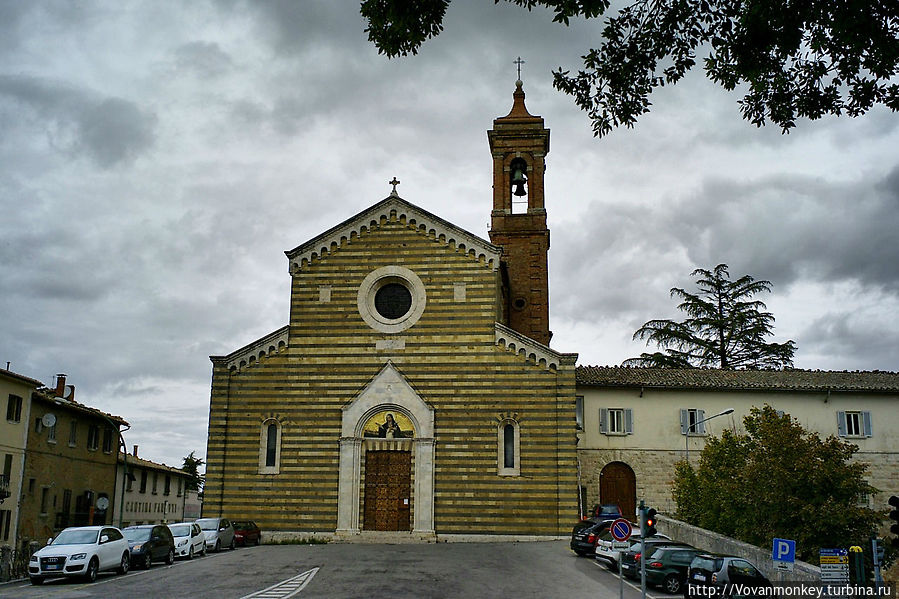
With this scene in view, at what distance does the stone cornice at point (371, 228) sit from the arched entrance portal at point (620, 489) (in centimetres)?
1296

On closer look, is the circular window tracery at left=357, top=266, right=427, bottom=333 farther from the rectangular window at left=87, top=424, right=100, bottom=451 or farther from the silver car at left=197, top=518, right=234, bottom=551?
the rectangular window at left=87, top=424, right=100, bottom=451

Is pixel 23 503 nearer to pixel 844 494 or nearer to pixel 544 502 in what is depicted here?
pixel 544 502

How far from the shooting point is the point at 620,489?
38.4m

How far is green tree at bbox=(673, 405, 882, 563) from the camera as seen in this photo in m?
23.2

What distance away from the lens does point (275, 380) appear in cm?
3438

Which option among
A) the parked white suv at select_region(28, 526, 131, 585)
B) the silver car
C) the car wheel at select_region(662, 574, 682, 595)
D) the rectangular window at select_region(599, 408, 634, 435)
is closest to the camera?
the car wheel at select_region(662, 574, 682, 595)

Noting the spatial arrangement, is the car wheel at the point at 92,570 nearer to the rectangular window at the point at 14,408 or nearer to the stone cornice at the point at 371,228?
the rectangular window at the point at 14,408

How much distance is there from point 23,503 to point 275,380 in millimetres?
11470

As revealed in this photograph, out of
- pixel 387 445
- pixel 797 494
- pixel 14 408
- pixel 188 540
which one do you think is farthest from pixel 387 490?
pixel 14 408

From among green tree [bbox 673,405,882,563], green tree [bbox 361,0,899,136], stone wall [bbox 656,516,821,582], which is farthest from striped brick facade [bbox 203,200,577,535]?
green tree [bbox 361,0,899,136]

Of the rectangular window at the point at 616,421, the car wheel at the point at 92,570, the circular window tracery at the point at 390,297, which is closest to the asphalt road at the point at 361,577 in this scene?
the car wheel at the point at 92,570

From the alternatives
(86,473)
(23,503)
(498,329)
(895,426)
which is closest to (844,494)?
(498,329)

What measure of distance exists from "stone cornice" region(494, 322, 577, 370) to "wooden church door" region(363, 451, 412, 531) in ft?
19.1

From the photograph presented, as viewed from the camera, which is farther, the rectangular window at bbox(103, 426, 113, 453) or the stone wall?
the rectangular window at bbox(103, 426, 113, 453)
